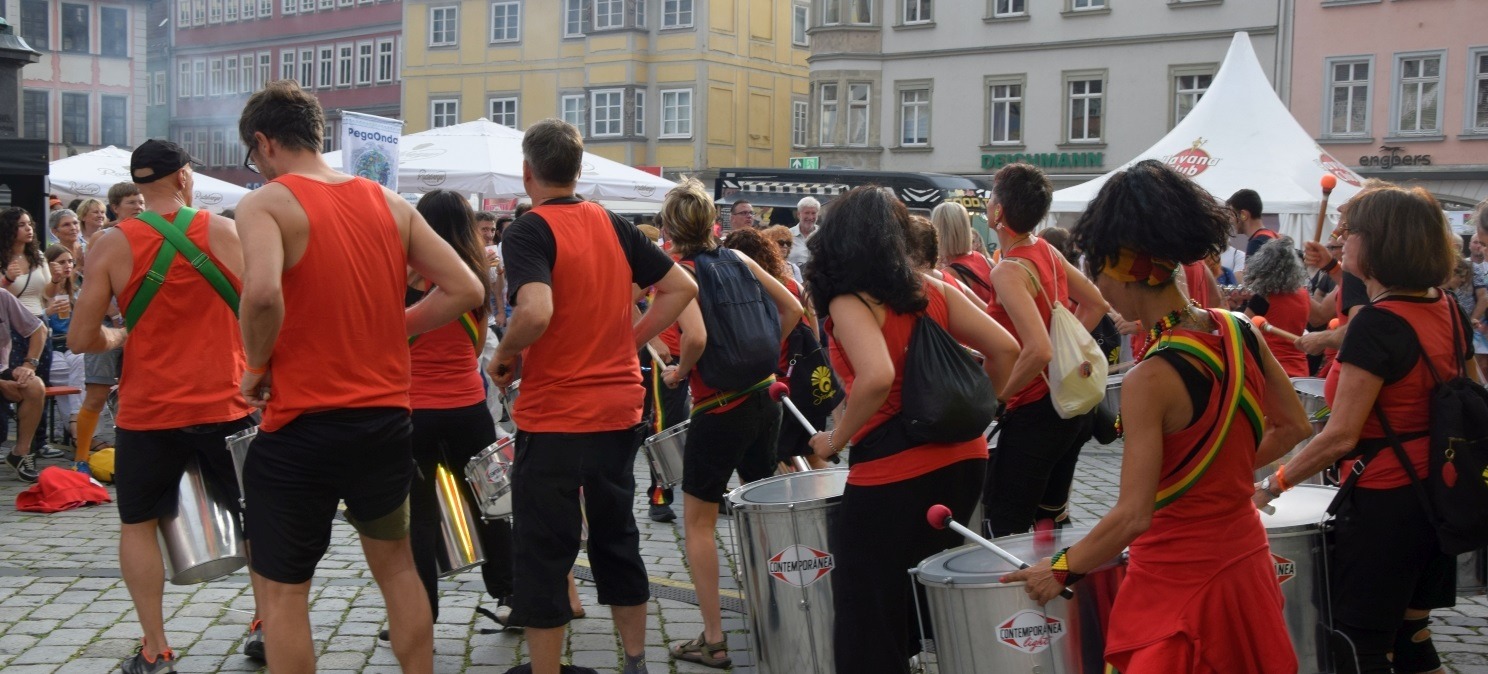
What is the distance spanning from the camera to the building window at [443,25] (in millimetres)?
54156

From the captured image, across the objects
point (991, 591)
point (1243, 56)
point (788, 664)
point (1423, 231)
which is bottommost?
point (788, 664)

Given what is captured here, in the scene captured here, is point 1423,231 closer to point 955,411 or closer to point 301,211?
point 955,411

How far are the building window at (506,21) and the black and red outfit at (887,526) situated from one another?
50.7 m

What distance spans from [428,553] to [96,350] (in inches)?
54.2

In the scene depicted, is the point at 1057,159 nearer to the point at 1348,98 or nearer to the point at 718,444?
the point at 1348,98

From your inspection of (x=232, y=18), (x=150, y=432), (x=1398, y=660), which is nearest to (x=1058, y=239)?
(x=1398, y=660)

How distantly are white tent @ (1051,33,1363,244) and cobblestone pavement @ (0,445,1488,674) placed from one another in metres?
10.6

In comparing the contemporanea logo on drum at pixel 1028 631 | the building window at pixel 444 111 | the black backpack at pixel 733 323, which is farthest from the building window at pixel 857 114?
the contemporanea logo on drum at pixel 1028 631

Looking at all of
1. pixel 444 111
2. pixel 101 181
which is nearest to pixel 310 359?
pixel 101 181

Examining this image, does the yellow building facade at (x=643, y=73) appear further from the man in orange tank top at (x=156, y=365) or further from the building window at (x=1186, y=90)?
the man in orange tank top at (x=156, y=365)

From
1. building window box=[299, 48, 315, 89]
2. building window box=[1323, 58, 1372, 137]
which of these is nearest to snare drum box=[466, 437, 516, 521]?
building window box=[1323, 58, 1372, 137]

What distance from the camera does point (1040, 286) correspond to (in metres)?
5.32

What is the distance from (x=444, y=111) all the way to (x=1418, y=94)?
114ft

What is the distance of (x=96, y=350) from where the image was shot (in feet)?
16.7
